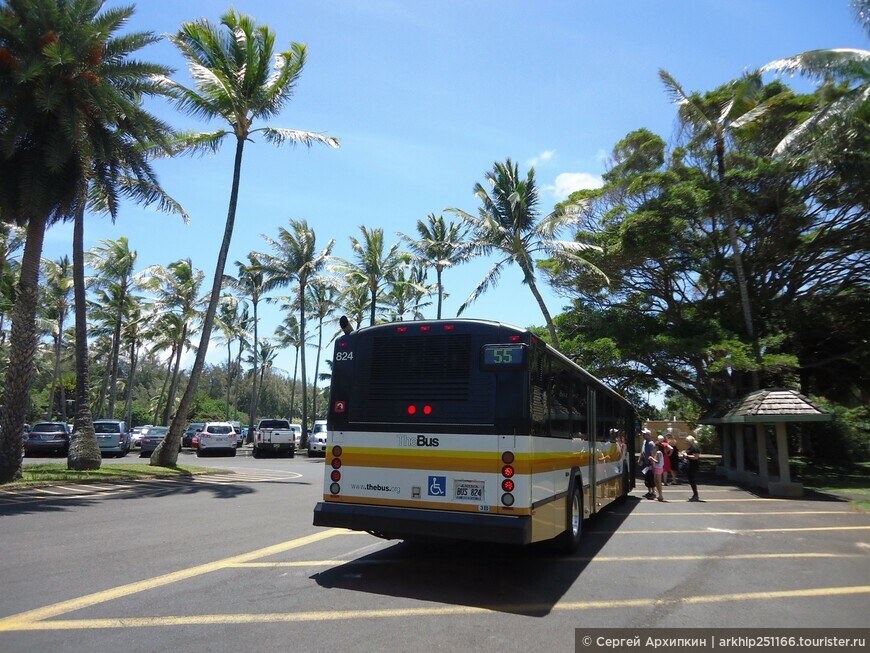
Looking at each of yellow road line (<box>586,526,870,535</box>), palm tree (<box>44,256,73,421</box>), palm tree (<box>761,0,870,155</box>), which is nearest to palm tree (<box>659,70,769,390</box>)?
palm tree (<box>761,0,870,155</box>)

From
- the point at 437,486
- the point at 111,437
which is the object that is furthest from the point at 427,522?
the point at 111,437

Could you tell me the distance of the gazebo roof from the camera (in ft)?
54.5

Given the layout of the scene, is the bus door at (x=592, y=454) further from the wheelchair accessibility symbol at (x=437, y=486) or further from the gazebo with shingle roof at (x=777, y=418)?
the gazebo with shingle roof at (x=777, y=418)

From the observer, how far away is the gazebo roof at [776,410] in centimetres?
1662

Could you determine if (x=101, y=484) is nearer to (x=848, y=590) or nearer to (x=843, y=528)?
(x=848, y=590)

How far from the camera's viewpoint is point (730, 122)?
76.6 ft

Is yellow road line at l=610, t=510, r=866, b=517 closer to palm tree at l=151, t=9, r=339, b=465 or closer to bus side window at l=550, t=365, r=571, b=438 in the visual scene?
bus side window at l=550, t=365, r=571, b=438

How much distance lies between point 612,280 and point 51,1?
21.9 meters

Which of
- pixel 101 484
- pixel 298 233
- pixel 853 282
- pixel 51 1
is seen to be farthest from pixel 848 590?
pixel 298 233

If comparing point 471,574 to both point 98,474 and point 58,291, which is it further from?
point 58,291

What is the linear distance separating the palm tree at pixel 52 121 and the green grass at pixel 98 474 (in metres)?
0.54

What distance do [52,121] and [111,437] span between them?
1671 centimetres

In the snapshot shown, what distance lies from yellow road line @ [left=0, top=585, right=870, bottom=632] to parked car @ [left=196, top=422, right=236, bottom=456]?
2677cm

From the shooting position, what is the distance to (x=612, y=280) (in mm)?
26875
